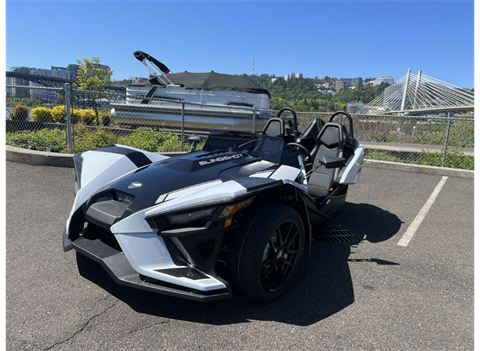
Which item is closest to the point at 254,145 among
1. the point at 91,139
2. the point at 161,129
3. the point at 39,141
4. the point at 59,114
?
the point at 91,139

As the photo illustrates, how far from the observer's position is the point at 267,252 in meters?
2.52

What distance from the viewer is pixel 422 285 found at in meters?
2.92

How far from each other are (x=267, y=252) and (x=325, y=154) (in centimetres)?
246

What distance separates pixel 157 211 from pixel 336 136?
3.10 metres

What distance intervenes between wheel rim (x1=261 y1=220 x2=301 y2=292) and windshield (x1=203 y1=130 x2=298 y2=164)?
761mm

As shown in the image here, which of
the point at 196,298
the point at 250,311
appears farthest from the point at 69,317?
the point at 250,311

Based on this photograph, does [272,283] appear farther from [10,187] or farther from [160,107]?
[160,107]

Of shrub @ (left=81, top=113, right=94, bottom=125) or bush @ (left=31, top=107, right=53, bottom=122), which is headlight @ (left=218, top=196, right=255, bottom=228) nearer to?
bush @ (left=31, top=107, right=53, bottom=122)

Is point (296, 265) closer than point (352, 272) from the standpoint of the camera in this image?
Yes

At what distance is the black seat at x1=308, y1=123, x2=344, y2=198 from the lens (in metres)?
4.01

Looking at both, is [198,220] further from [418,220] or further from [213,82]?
[213,82]

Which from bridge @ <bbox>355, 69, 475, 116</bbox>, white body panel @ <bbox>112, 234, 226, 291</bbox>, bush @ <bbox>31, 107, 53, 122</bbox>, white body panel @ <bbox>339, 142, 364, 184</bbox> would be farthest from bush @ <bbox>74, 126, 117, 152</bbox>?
bridge @ <bbox>355, 69, 475, 116</bbox>

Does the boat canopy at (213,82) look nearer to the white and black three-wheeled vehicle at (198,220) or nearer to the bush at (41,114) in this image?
the bush at (41,114)

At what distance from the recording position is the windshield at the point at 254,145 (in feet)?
10.8
